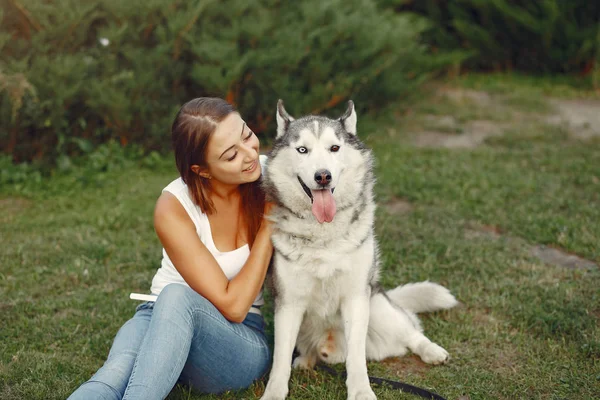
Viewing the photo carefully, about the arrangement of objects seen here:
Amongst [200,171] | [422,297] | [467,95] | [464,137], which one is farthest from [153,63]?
[467,95]

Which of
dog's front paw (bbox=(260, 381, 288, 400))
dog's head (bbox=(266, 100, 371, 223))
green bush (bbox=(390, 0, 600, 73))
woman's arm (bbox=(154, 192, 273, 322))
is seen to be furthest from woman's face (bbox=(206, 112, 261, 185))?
green bush (bbox=(390, 0, 600, 73))

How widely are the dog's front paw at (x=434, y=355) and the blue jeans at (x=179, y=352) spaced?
2.81 ft

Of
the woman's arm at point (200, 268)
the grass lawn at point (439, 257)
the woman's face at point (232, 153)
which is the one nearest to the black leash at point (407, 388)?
the grass lawn at point (439, 257)

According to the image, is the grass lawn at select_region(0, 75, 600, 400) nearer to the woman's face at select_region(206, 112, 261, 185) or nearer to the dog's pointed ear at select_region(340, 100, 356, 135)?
the woman's face at select_region(206, 112, 261, 185)

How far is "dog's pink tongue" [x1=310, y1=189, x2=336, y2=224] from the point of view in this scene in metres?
2.96

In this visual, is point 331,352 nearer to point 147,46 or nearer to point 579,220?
point 579,220

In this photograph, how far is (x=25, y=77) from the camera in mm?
5836

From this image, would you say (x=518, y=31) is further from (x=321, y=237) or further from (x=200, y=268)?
(x=200, y=268)

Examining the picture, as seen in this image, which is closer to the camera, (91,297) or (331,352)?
(331,352)

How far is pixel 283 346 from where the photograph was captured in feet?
10.1

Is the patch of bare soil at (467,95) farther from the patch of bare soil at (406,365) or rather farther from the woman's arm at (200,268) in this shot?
the woman's arm at (200,268)

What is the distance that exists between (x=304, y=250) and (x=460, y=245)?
78.7 inches

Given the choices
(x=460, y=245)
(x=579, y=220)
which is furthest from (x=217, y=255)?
(x=579, y=220)

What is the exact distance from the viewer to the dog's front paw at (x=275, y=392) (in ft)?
9.87
